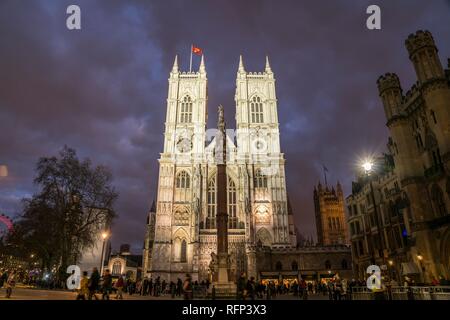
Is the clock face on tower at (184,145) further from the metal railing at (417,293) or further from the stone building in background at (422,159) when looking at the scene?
the metal railing at (417,293)

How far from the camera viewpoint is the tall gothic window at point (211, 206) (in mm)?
50469

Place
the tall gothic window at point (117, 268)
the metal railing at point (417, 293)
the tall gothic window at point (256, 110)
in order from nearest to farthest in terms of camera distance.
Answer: the metal railing at point (417, 293) → the tall gothic window at point (256, 110) → the tall gothic window at point (117, 268)

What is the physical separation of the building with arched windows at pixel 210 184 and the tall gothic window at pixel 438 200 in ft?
83.2

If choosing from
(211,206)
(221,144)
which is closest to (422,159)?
(221,144)

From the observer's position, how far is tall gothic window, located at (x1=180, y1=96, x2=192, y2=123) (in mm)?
58881

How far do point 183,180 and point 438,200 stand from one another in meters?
39.9

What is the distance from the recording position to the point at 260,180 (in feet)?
176

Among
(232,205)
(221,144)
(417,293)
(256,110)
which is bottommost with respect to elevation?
(417,293)

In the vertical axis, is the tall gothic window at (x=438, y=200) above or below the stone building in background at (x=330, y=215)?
below

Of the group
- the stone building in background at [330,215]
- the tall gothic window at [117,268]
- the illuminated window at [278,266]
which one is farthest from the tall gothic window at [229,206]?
the stone building in background at [330,215]

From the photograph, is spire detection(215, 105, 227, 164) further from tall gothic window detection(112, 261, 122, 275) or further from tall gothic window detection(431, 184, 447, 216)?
tall gothic window detection(112, 261, 122, 275)

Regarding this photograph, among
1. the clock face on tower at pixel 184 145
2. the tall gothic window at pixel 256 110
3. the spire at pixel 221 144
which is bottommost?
the spire at pixel 221 144

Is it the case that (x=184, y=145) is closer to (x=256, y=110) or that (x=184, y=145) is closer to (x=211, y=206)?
(x=211, y=206)
